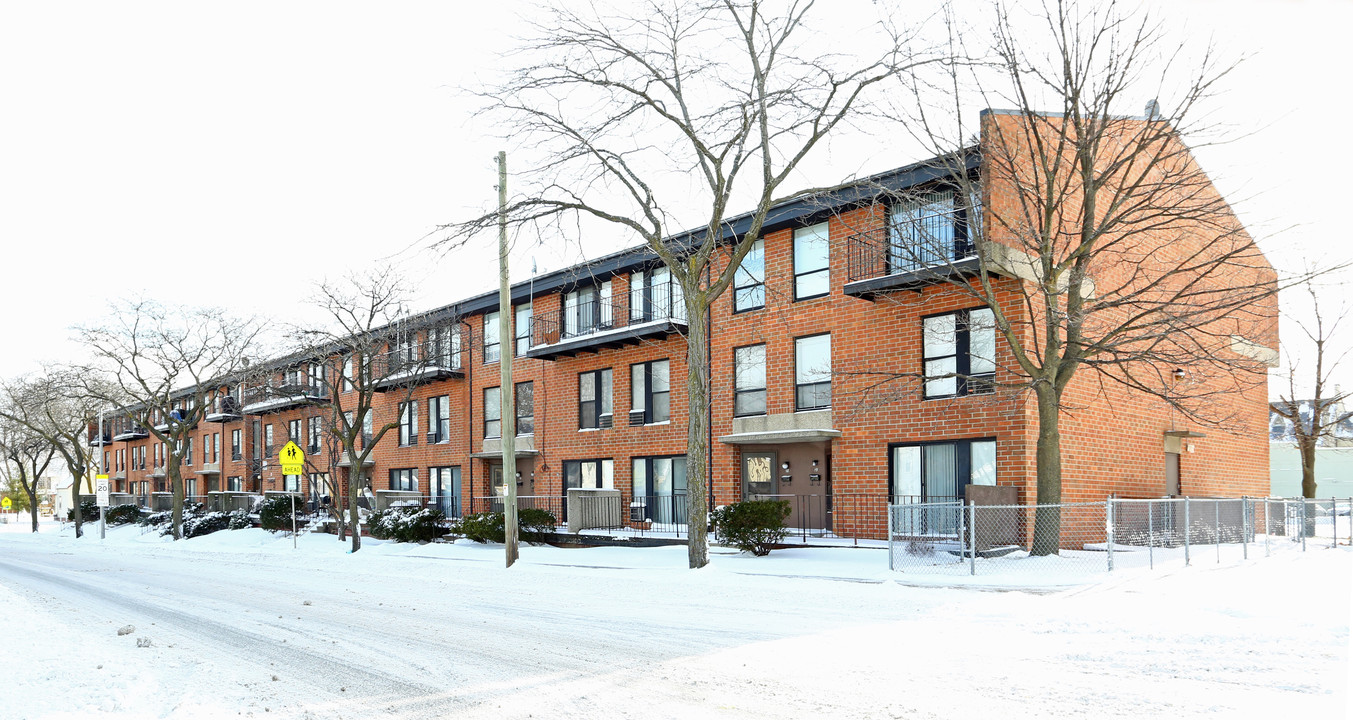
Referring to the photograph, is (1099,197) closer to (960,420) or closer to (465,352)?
(960,420)

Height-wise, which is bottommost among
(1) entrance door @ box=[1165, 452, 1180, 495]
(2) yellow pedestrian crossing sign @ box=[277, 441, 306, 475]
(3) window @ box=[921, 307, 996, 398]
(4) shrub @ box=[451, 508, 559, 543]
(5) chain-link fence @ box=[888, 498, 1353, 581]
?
(4) shrub @ box=[451, 508, 559, 543]

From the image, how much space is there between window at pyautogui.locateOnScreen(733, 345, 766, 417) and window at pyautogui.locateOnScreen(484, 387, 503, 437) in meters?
11.2

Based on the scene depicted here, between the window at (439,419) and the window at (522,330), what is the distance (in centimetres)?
472

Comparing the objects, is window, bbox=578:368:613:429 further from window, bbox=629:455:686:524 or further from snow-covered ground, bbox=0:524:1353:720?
snow-covered ground, bbox=0:524:1353:720

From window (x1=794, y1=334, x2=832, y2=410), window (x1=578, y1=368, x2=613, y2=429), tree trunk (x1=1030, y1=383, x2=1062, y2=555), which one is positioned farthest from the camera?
window (x1=578, y1=368, x2=613, y2=429)

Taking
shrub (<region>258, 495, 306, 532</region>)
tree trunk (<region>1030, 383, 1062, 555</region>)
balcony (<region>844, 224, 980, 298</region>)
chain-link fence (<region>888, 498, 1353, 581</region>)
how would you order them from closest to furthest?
chain-link fence (<region>888, 498, 1353, 581</region>), tree trunk (<region>1030, 383, 1062, 555</region>), balcony (<region>844, 224, 980, 298</region>), shrub (<region>258, 495, 306, 532</region>)

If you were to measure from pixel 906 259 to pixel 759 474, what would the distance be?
7.66 m

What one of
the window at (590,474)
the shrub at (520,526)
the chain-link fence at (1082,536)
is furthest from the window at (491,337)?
the chain-link fence at (1082,536)

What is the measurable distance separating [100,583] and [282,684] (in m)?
13.3

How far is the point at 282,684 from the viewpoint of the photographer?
7836 mm

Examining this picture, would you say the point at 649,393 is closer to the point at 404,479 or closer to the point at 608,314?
the point at 608,314

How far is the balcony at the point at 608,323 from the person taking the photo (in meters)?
25.8

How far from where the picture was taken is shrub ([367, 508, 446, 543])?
2688cm

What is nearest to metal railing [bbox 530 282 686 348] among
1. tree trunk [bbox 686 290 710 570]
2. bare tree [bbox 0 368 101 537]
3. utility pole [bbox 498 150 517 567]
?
utility pole [bbox 498 150 517 567]
